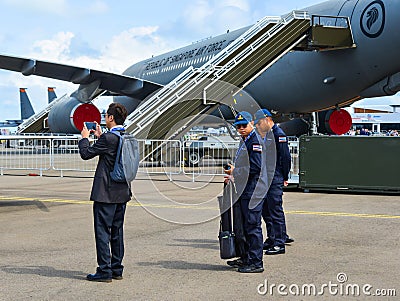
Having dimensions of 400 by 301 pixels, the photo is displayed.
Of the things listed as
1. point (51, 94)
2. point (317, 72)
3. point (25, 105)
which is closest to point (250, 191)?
point (317, 72)

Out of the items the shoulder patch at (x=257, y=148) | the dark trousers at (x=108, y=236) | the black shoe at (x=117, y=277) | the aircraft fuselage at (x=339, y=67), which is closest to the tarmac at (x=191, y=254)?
the black shoe at (x=117, y=277)

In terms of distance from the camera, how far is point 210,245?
744 cm

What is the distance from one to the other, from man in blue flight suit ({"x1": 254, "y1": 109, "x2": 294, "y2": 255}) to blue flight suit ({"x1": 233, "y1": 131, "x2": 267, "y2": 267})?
90 centimetres

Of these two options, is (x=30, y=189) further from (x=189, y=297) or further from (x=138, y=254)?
Result: (x=189, y=297)

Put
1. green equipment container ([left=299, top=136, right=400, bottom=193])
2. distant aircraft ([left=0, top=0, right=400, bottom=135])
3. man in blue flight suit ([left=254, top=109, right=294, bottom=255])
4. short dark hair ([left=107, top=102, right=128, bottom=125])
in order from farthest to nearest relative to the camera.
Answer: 1. distant aircraft ([left=0, top=0, right=400, bottom=135])
2. green equipment container ([left=299, top=136, right=400, bottom=193])
3. man in blue flight suit ([left=254, top=109, right=294, bottom=255])
4. short dark hair ([left=107, top=102, right=128, bottom=125])

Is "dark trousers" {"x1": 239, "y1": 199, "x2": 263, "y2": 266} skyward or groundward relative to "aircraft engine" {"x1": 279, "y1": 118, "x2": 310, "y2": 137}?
groundward

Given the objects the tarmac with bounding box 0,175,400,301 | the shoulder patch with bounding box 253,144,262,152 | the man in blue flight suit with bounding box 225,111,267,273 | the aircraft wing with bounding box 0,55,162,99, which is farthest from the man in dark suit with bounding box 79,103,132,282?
the aircraft wing with bounding box 0,55,162,99

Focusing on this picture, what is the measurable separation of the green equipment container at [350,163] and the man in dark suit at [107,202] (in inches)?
337

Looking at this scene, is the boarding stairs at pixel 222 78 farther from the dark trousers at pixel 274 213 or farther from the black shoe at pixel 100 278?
the black shoe at pixel 100 278

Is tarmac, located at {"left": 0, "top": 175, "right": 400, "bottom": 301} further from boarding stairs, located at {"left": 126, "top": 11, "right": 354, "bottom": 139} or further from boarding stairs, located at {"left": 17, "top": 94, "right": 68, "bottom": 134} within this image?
boarding stairs, located at {"left": 17, "top": 94, "right": 68, "bottom": 134}

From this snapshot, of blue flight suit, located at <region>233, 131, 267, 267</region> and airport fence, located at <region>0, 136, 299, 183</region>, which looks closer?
blue flight suit, located at <region>233, 131, 267, 267</region>

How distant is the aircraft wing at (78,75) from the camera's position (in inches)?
830

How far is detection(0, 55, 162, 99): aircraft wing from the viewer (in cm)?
2109

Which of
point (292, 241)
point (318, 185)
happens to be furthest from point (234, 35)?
point (292, 241)
